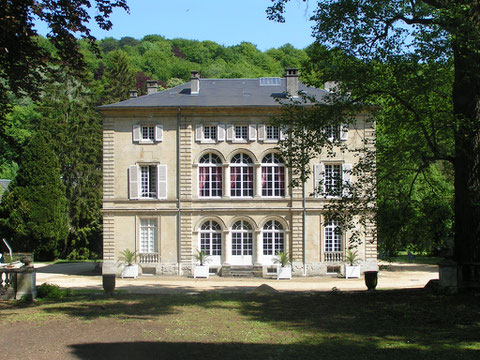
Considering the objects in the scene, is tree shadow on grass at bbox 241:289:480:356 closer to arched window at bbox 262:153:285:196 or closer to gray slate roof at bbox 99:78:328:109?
arched window at bbox 262:153:285:196

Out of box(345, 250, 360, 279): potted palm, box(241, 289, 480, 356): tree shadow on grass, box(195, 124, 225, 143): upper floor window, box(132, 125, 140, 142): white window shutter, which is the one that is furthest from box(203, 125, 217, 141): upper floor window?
box(241, 289, 480, 356): tree shadow on grass

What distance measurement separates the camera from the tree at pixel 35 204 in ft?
114

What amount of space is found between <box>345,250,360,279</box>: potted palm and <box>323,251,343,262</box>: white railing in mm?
480

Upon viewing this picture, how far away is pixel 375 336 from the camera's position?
968cm

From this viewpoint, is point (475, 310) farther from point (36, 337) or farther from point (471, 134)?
point (36, 337)

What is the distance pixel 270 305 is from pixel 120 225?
15.6m

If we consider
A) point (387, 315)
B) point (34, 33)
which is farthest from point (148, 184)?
point (387, 315)

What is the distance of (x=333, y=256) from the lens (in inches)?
1075

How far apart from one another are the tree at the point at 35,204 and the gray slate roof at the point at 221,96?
1016 cm

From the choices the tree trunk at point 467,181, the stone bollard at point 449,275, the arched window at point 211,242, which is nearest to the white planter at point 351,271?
the arched window at point 211,242

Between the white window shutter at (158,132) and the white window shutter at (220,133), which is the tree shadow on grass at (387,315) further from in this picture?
the white window shutter at (158,132)

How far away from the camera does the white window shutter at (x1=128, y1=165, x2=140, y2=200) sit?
27.5m

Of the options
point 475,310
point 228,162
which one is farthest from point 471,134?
point 228,162

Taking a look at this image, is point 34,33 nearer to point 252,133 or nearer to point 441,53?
point 441,53
